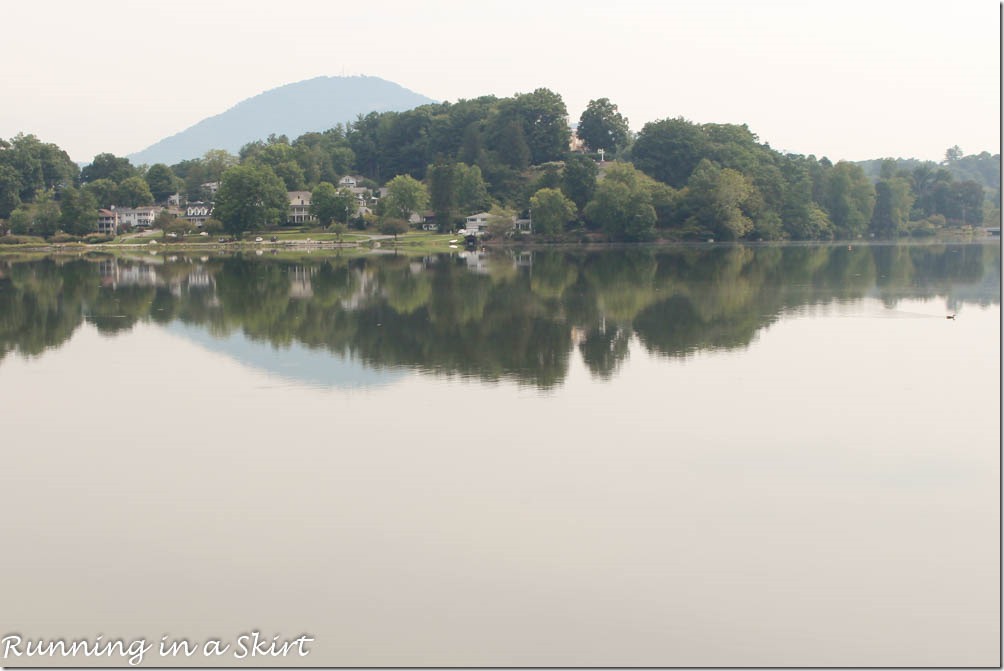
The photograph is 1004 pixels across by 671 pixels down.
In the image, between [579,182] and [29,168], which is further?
[29,168]

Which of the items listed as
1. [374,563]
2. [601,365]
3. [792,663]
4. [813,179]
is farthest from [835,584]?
[813,179]

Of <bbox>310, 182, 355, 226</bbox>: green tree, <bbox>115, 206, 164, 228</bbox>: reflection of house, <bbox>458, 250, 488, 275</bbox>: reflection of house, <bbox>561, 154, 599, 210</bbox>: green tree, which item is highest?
<bbox>561, 154, 599, 210</bbox>: green tree

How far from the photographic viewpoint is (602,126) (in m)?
118

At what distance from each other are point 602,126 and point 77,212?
60.9 metres

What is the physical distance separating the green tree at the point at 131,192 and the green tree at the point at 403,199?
3794 cm

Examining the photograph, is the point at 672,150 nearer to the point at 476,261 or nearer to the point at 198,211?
the point at 476,261

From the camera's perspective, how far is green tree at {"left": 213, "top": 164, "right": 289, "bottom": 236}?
8750 centimetres

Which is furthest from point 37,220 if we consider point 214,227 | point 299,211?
point 299,211

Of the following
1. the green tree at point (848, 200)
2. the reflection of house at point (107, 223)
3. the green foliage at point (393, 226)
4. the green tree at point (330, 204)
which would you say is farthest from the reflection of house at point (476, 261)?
the green tree at point (848, 200)

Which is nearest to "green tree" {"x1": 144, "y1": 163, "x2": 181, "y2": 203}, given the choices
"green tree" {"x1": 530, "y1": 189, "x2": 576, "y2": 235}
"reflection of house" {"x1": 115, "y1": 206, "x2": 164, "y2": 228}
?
"reflection of house" {"x1": 115, "y1": 206, "x2": 164, "y2": 228}

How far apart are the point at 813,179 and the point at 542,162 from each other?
30.5 m

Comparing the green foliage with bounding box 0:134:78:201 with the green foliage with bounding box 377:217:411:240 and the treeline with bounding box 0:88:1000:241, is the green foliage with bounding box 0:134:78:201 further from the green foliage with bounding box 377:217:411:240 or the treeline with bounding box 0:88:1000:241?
the green foliage with bounding box 377:217:411:240

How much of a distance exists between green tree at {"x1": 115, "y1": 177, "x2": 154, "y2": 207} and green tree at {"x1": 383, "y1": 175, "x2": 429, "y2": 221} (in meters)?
37.9

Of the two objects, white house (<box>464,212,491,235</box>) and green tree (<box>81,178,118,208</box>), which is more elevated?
green tree (<box>81,178,118,208</box>)
